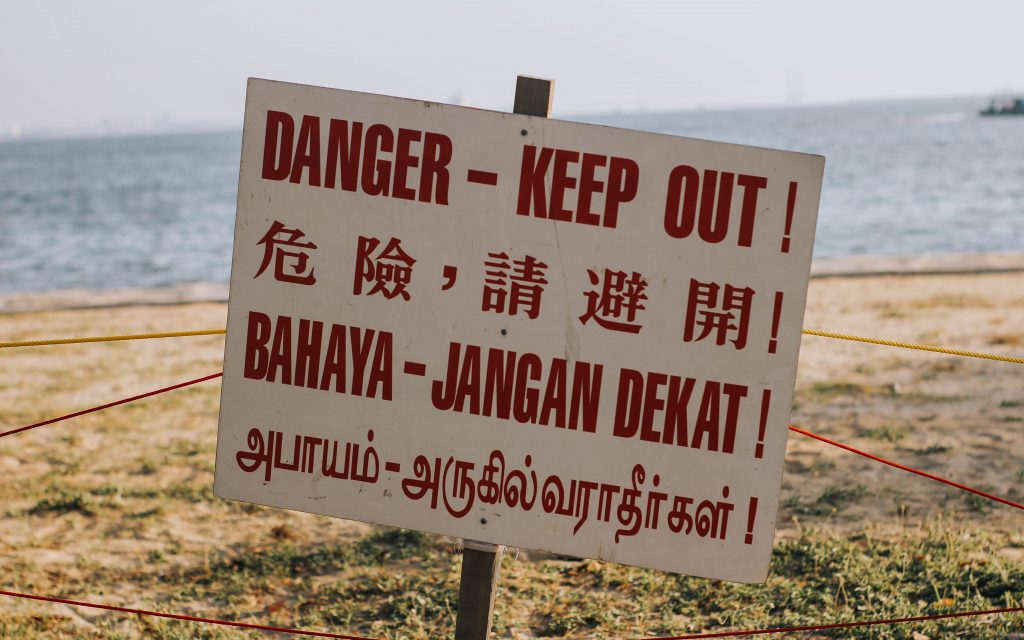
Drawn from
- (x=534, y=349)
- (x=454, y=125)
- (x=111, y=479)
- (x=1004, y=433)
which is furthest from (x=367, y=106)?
(x=1004, y=433)

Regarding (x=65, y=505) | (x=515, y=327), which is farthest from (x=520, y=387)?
(x=65, y=505)

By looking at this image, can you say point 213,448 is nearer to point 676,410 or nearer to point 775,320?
point 676,410

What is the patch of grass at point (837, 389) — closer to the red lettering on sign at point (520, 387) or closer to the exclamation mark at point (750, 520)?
the exclamation mark at point (750, 520)

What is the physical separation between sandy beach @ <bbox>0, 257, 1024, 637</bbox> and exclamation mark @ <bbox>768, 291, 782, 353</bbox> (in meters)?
2.45

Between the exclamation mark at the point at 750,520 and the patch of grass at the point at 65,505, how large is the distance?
Result: 406cm

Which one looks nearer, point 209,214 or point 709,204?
point 709,204

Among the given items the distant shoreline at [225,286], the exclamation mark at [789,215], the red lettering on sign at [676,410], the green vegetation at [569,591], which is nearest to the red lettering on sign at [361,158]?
the red lettering on sign at [676,410]

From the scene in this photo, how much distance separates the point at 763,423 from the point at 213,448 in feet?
15.3

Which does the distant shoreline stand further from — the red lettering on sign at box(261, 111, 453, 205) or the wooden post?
the wooden post

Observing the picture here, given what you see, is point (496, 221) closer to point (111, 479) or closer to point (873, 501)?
point (873, 501)

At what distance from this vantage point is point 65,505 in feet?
17.7

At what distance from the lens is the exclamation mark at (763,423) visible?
2650 mm

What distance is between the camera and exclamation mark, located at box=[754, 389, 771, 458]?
2.65m

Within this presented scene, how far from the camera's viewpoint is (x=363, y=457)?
284 centimetres
